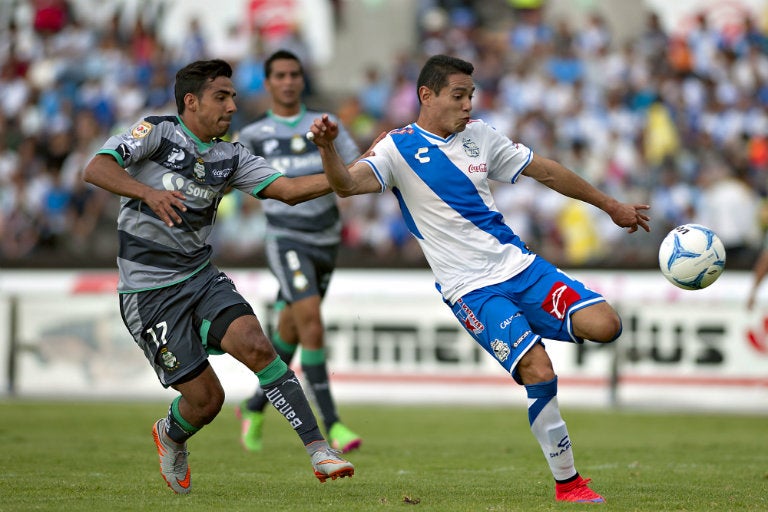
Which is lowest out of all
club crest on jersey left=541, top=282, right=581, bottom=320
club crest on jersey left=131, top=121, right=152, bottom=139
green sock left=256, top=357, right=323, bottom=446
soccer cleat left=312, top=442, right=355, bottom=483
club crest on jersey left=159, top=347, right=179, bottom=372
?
soccer cleat left=312, top=442, right=355, bottom=483

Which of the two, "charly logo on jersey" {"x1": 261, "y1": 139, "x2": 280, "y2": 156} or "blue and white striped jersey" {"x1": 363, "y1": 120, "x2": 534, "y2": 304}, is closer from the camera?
"blue and white striped jersey" {"x1": 363, "y1": 120, "x2": 534, "y2": 304}

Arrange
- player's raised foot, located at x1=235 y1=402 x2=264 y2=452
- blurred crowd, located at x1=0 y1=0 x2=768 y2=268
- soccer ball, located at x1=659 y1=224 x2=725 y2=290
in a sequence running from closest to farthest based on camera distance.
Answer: soccer ball, located at x1=659 y1=224 x2=725 y2=290
player's raised foot, located at x1=235 y1=402 x2=264 y2=452
blurred crowd, located at x1=0 y1=0 x2=768 y2=268

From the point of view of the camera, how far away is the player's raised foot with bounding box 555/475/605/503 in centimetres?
738

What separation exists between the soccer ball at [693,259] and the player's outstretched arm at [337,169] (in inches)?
A: 81.9

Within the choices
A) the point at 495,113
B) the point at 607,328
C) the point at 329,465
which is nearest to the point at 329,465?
the point at 329,465

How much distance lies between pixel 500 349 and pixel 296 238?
3928mm

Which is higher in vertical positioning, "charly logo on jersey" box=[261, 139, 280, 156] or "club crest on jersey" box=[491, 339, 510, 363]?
"charly logo on jersey" box=[261, 139, 280, 156]

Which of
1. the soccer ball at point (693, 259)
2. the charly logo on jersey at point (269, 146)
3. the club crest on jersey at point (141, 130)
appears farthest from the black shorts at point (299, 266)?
the soccer ball at point (693, 259)

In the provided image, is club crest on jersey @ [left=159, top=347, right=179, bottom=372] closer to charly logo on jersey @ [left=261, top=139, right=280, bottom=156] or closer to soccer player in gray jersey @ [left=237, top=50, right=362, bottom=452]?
soccer player in gray jersey @ [left=237, top=50, right=362, bottom=452]

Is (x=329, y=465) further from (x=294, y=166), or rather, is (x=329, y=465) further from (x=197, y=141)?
(x=294, y=166)

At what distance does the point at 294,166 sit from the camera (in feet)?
36.2

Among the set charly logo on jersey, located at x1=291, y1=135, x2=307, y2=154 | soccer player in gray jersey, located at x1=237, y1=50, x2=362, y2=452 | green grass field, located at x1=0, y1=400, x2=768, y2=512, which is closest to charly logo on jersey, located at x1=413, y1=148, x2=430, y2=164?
green grass field, located at x1=0, y1=400, x2=768, y2=512

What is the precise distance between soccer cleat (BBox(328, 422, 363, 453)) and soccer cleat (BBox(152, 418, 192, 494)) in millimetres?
2880

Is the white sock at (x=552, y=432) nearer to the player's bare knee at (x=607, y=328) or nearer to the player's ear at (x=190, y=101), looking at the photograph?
the player's bare knee at (x=607, y=328)
